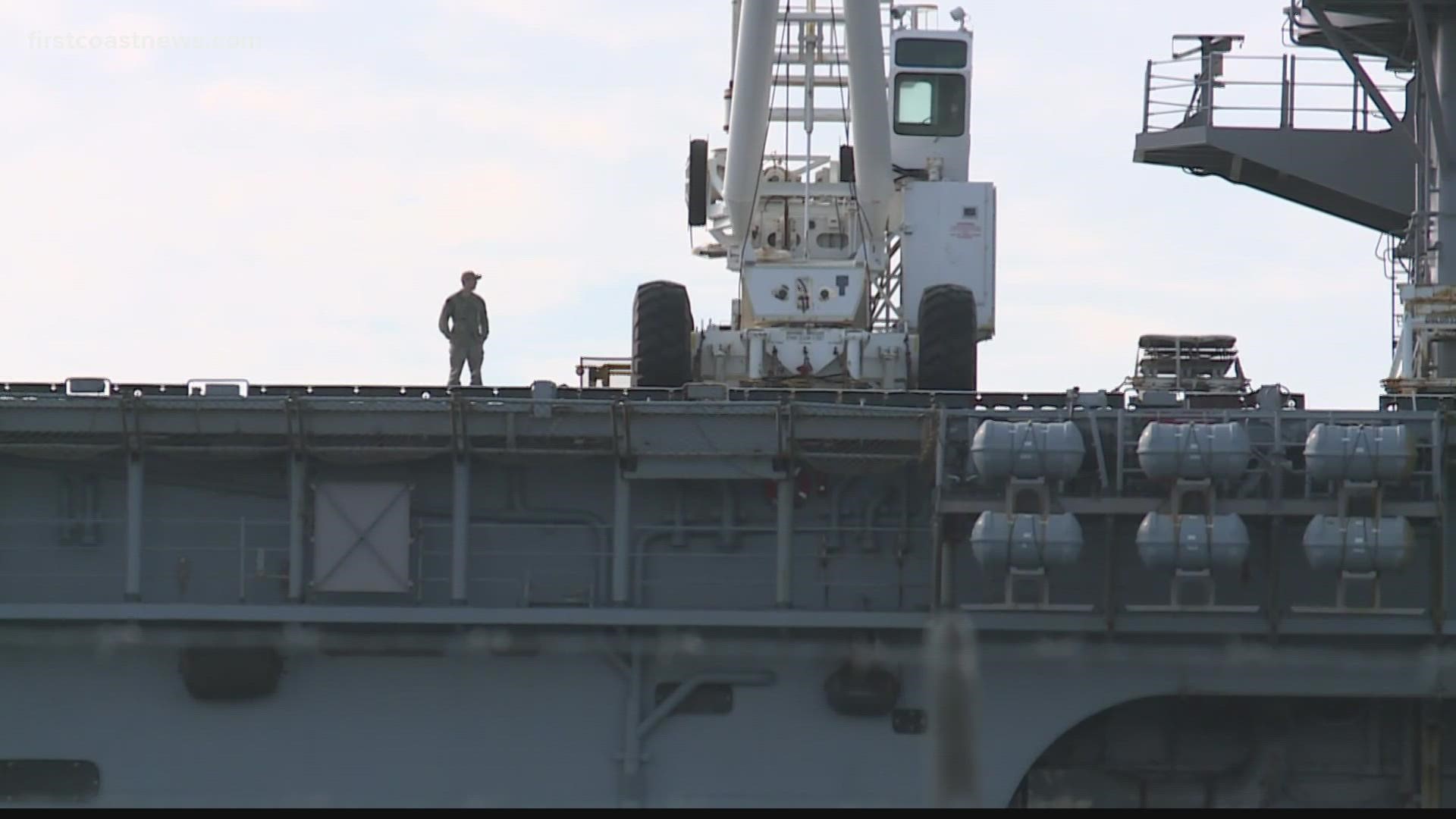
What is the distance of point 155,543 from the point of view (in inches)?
736

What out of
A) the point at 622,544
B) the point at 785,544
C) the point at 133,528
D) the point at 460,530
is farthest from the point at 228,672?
the point at 785,544

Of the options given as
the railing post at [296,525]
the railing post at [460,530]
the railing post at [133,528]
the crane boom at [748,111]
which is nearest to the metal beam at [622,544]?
the railing post at [460,530]

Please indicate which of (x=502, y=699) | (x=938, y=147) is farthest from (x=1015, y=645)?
(x=938, y=147)

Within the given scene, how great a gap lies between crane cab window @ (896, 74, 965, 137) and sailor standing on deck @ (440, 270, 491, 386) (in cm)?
717

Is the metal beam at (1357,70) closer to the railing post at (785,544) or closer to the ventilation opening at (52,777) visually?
the railing post at (785,544)

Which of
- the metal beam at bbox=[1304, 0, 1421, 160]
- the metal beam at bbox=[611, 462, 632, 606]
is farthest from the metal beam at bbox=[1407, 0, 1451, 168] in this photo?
the metal beam at bbox=[611, 462, 632, 606]

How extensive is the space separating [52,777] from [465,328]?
6.45 meters

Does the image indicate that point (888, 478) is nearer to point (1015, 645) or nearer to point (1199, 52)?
point (1015, 645)

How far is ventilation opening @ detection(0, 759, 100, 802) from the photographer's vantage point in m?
18.2

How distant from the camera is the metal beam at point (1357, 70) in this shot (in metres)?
24.0

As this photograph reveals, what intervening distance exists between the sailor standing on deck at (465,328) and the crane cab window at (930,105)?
7.17m

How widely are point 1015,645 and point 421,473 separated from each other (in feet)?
18.5

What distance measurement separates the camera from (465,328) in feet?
71.9

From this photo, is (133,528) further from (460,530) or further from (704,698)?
(704,698)
